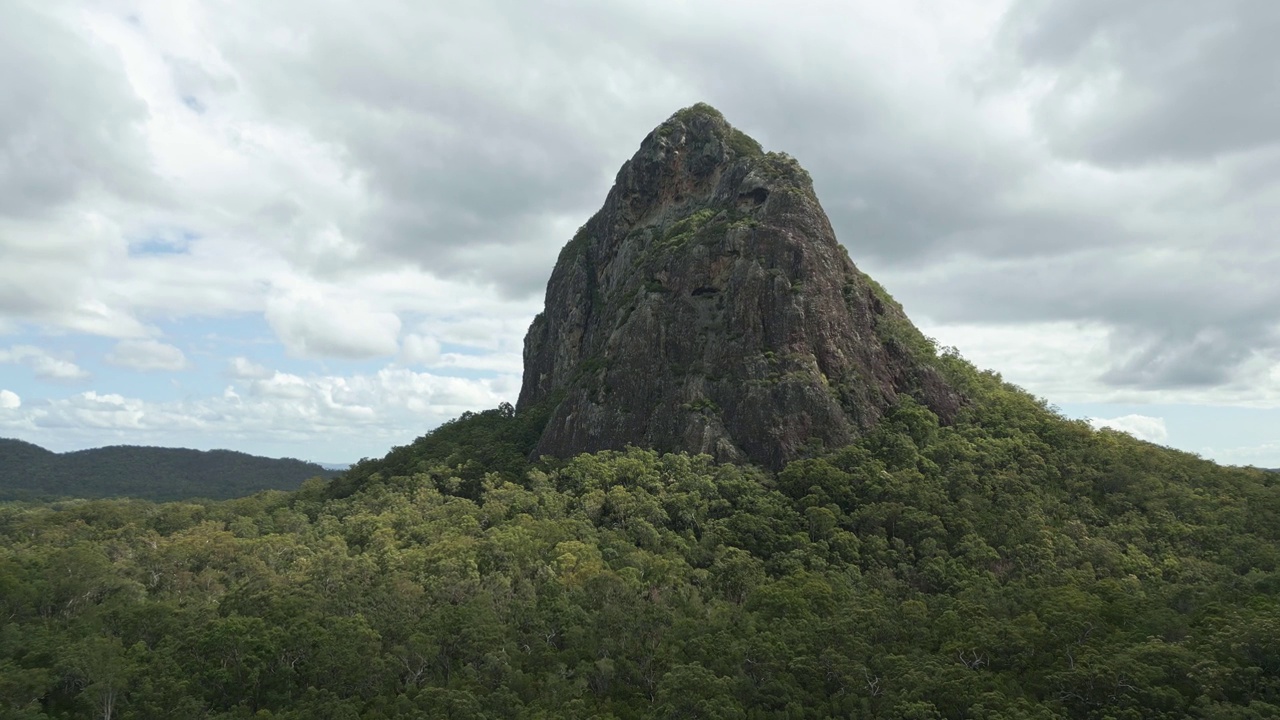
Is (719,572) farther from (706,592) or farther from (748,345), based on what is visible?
(748,345)

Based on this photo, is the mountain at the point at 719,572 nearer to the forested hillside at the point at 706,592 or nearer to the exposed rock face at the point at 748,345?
the forested hillside at the point at 706,592

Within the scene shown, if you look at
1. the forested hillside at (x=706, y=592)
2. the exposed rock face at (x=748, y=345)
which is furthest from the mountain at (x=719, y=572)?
the exposed rock face at (x=748, y=345)

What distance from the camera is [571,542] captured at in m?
65.8

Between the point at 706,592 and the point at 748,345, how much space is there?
3161cm

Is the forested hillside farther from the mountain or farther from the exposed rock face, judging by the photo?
the exposed rock face

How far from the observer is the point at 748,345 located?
85.3m

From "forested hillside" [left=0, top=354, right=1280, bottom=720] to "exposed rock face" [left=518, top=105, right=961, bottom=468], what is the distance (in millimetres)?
4524

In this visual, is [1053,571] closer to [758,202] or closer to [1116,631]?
[1116,631]

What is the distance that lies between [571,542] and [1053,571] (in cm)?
3780

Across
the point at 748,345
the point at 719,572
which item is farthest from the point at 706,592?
the point at 748,345

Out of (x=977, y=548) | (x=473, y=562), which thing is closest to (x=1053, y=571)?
(x=977, y=548)

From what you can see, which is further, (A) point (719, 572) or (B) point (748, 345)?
(B) point (748, 345)

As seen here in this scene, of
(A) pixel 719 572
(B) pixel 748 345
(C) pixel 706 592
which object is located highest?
(B) pixel 748 345

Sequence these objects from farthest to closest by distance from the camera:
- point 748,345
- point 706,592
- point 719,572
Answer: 1. point 748,345
2. point 719,572
3. point 706,592
